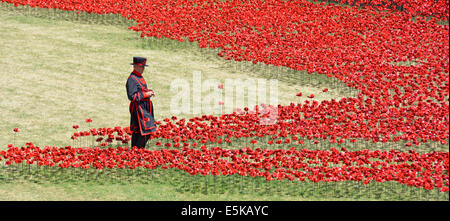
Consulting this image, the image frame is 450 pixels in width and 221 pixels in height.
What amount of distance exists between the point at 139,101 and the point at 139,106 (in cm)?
10

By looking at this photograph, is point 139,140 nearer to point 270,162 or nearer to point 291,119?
point 270,162

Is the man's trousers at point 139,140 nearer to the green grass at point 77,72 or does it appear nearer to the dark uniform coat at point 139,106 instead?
the dark uniform coat at point 139,106

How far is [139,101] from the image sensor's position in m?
11.1

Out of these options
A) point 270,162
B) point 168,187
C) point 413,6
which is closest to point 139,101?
point 168,187

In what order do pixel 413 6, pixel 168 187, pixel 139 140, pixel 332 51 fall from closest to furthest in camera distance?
pixel 168 187 → pixel 139 140 → pixel 332 51 → pixel 413 6

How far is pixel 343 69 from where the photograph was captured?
17.1m

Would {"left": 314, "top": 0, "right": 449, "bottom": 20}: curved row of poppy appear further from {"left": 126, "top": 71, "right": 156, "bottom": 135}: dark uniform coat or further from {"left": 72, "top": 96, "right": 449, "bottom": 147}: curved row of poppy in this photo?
{"left": 126, "top": 71, "right": 156, "bottom": 135}: dark uniform coat

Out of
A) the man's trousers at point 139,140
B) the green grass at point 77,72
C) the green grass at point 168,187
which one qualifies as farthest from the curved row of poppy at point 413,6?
the man's trousers at point 139,140

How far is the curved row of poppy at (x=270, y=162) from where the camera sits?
10383mm

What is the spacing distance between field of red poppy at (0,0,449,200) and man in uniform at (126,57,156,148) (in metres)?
0.46

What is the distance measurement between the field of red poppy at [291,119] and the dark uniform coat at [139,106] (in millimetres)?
465

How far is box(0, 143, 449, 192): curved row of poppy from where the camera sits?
10383mm

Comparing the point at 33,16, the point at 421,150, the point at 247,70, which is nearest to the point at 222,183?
the point at 421,150

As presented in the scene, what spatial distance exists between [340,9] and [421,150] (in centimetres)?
1120
